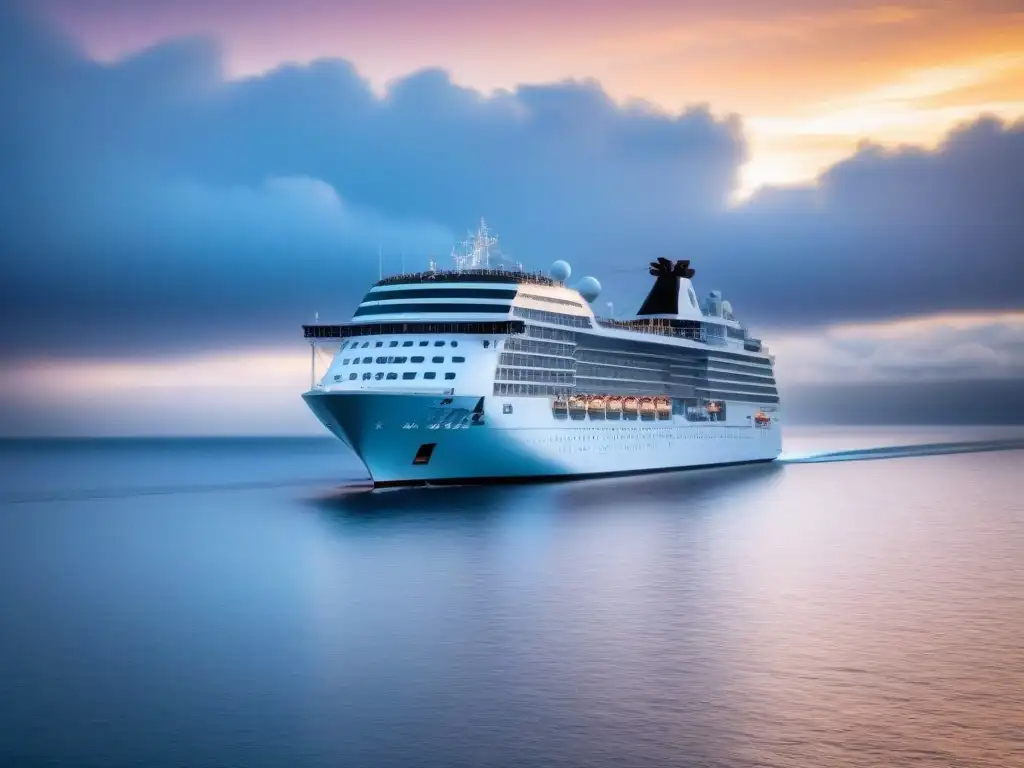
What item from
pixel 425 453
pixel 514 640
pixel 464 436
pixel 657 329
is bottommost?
pixel 514 640

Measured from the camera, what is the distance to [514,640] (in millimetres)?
33688

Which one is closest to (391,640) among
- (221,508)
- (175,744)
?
(175,744)

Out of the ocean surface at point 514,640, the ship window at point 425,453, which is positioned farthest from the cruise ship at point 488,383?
the ocean surface at point 514,640

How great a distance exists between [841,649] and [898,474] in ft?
313

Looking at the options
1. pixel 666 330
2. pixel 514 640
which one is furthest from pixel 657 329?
pixel 514 640

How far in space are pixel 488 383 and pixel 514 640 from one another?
43097 mm

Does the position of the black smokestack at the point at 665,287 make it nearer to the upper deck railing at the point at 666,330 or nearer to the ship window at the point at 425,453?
the upper deck railing at the point at 666,330

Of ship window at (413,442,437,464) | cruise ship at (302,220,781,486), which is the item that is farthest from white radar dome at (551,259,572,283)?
ship window at (413,442,437,464)

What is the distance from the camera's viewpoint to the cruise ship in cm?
7462

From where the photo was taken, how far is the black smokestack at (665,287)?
11800 centimetres

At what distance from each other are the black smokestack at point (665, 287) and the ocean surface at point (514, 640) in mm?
50218

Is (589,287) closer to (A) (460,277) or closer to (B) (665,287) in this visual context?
(B) (665,287)

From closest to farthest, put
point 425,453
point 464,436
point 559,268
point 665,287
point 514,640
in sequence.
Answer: point 514,640, point 464,436, point 425,453, point 559,268, point 665,287

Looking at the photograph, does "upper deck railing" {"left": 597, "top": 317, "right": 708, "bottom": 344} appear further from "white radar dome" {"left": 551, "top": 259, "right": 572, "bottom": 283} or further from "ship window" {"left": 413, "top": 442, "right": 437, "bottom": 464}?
"ship window" {"left": 413, "top": 442, "right": 437, "bottom": 464}
